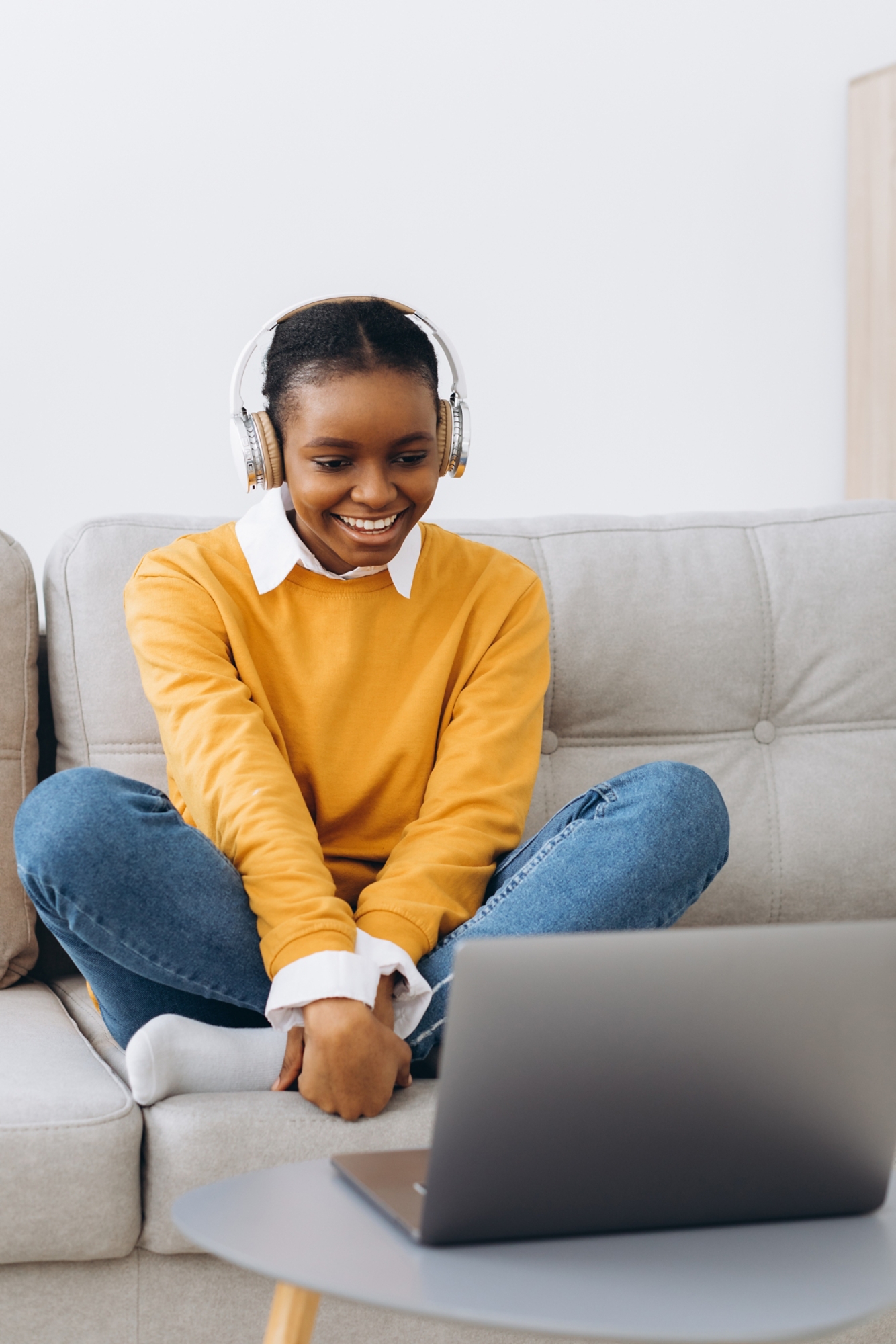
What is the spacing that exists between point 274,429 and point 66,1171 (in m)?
0.67

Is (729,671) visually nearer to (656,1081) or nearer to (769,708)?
(769,708)

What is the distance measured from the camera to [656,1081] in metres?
0.55

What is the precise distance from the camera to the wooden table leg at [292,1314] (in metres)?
0.61

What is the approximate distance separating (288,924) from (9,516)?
44.3 inches

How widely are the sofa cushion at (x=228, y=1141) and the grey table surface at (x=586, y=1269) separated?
293mm

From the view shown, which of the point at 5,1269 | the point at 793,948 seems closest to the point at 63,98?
the point at 5,1269

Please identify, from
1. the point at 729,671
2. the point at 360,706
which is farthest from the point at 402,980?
the point at 729,671

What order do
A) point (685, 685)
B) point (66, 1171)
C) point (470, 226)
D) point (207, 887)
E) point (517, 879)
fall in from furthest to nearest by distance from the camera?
point (470, 226)
point (685, 685)
point (517, 879)
point (207, 887)
point (66, 1171)

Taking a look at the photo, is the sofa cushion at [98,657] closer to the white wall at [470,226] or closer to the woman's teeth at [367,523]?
the woman's teeth at [367,523]

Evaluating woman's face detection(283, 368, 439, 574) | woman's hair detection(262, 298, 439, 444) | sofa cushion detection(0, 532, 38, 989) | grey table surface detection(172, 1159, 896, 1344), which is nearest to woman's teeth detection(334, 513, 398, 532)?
woman's face detection(283, 368, 439, 574)

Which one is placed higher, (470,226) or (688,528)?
(470,226)

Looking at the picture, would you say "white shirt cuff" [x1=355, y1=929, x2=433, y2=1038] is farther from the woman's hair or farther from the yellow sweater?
the woman's hair

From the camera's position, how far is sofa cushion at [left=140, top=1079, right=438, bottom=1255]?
0.89 m

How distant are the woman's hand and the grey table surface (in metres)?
0.29
